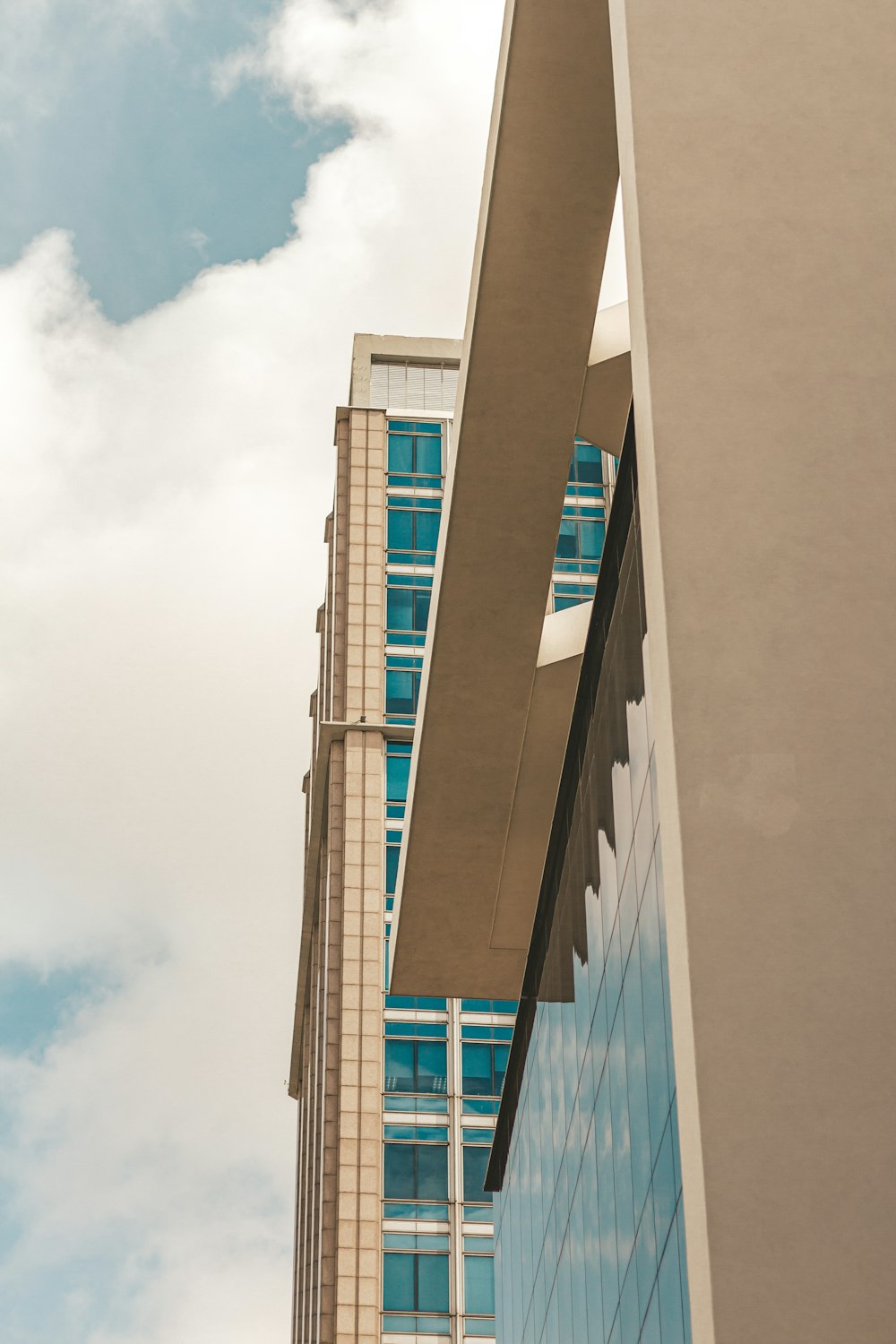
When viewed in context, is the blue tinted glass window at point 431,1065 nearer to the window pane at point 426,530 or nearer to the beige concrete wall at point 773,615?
the window pane at point 426,530

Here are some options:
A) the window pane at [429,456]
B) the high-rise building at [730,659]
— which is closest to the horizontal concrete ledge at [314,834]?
the window pane at [429,456]

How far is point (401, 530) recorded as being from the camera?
286 ft

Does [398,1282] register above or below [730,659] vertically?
below

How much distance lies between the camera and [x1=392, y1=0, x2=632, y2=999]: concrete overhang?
24.6 m

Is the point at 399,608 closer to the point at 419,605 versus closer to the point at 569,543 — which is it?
the point at 419,605

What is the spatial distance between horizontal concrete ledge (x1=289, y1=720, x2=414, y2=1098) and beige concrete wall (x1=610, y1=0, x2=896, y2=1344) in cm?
6611

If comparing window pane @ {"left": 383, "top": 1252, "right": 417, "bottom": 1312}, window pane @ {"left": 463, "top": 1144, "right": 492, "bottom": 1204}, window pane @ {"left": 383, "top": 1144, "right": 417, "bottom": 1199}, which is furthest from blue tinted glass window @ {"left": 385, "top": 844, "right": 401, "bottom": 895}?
window pane @ {"left": 383, "top": 1252, "right": 417, "bottom": 1312}

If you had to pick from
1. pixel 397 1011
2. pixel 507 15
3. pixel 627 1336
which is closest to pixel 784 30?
pixel 507 15

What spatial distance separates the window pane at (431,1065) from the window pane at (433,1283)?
6650 mm

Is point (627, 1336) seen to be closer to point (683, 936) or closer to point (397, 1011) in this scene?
point (683, 936)

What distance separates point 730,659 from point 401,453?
2969 inches

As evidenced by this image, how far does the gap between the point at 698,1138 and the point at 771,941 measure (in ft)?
5.21

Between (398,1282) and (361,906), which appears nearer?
(398,1282)

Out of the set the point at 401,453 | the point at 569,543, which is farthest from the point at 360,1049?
the point at 401,453
